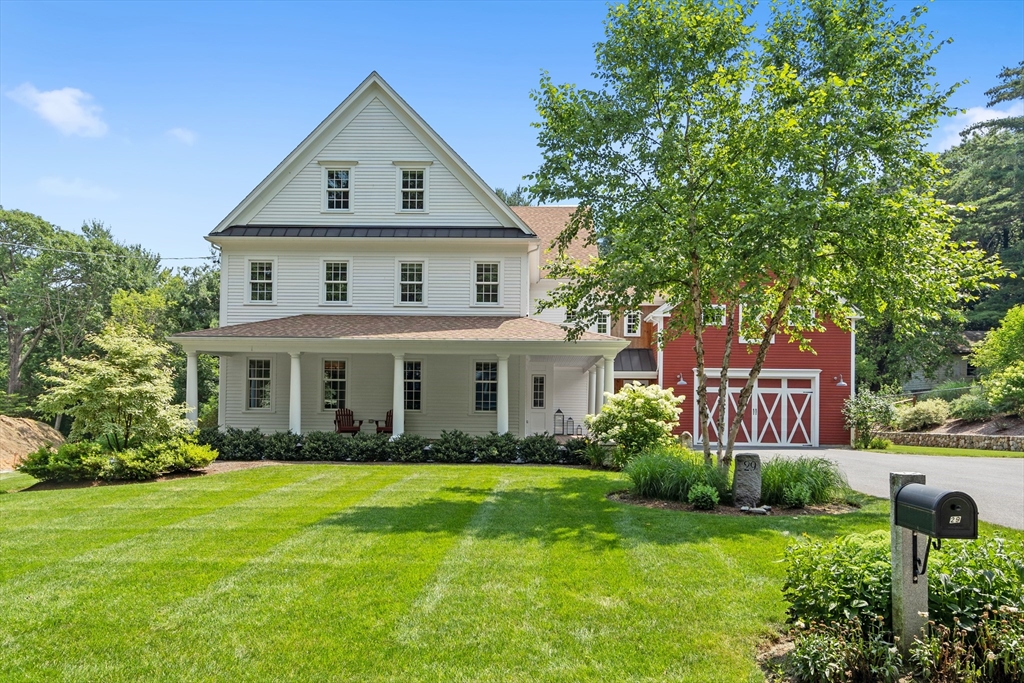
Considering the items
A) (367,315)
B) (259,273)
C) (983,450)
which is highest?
(259,273)

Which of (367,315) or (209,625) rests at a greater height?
(367,315)

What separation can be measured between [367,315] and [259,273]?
3.74 metres

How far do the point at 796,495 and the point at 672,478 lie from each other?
182cm

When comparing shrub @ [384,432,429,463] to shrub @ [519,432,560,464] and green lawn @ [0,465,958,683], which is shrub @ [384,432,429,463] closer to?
shrub @ [519,432,560,464]

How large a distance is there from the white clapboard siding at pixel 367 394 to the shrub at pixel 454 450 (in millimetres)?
3649

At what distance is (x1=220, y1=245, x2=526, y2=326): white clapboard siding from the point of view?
852 inches

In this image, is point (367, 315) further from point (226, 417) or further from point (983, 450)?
point (983, 450)

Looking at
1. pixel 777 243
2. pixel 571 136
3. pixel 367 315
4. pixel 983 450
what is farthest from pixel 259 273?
pixel 983 450

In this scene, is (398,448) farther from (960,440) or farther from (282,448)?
(960,440)

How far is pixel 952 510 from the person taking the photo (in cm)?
376

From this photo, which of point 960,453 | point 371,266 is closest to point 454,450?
point 371,266

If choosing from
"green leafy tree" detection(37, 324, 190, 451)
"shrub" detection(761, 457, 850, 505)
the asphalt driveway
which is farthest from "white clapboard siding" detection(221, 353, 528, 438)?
"shrub" detection(761, 457, 850, 505)

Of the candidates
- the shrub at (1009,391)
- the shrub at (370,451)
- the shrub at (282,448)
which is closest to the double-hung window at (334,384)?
the shrub at (282,448)

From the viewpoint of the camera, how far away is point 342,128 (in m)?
21.9
